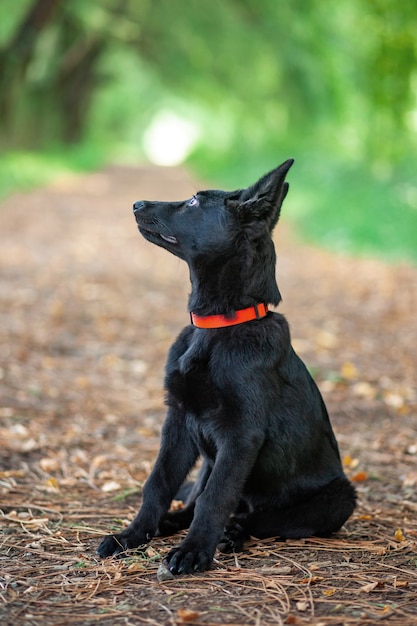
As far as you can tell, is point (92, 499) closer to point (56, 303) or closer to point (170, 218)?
point (170, 218)

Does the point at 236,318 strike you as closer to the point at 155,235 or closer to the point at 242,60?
the point at 155,235

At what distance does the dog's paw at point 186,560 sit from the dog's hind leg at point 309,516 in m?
0.41

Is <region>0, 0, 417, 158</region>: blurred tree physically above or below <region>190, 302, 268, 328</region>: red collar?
above

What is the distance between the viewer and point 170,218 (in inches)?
146

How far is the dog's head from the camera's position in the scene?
351 centimetres

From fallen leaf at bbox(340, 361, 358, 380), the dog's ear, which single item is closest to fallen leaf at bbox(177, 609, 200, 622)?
the dog's ear

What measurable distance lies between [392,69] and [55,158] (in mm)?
14254

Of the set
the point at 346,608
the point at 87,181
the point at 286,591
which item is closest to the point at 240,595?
the point at 286,591

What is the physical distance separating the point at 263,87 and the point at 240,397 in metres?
28.7

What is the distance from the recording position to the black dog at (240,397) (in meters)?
3.37

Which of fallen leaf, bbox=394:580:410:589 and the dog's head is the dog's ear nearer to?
the dog's head

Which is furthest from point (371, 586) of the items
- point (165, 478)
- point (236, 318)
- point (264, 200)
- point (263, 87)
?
point (263, 87)

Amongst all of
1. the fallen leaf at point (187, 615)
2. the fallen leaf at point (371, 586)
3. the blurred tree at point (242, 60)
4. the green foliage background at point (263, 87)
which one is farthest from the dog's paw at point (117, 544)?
the blurred tree at point (242, 60)

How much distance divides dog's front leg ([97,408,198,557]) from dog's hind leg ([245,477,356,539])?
13.7 inches
